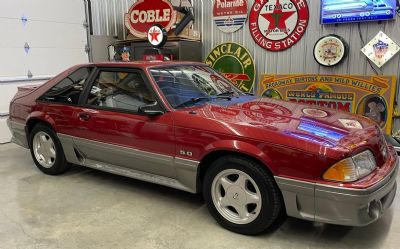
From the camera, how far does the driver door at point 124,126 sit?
3.15m

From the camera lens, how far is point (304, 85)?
5762 mm

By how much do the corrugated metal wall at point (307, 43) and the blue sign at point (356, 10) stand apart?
123mm

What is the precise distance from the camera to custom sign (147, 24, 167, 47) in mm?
5785

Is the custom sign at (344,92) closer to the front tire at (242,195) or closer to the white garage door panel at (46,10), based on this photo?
the front tire at (242,195)

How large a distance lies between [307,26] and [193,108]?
3.42 m

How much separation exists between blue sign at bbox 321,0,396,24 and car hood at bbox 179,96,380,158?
2.54 m

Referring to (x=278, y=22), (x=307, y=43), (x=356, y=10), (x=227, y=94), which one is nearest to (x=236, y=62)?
(x=278, y=22)

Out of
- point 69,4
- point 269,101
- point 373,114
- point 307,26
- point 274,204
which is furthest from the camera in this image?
point 69,4

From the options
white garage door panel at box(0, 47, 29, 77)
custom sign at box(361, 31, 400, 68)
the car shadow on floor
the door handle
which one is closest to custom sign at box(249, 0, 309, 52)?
custom sign at box(361, 31, 400, 68)

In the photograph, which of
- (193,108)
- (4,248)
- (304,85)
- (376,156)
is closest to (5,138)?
(4,248)

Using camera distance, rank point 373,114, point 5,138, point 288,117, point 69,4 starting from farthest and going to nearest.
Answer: point 69,4
point 5,138
point 373,114
point 288,117

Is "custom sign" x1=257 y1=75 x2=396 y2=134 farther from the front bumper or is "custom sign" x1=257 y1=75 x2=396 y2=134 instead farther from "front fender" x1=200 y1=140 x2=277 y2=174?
"front fender" x1=200 y1=140 x2=277 y2=174

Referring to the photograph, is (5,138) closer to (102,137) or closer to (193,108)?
(102,137)

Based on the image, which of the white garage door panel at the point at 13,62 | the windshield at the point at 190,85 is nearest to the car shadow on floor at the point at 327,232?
the windshield at the point at 190,85
